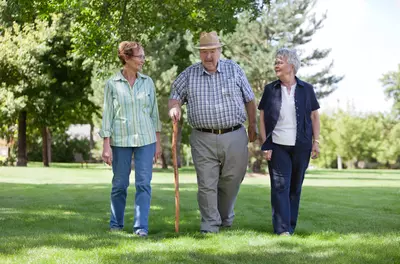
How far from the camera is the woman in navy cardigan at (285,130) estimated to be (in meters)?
6.67

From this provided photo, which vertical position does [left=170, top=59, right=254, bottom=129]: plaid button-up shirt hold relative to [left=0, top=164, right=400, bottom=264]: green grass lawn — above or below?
above

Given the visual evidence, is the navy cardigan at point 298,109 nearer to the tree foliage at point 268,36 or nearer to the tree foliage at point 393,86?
the tree foliage at point 268,36

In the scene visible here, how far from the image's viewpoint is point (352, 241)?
6.17 metres

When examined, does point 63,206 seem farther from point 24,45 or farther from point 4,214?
point 24,45

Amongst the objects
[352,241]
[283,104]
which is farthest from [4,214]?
[352,241]

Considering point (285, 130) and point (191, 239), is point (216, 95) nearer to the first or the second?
point (285, 130)

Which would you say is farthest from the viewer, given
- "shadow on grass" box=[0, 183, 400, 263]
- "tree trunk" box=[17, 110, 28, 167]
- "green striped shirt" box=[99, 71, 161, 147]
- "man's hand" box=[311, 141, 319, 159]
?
"tree trunk" box=[17, 110, 28, 167]

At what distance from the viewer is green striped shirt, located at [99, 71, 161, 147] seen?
6558 mm

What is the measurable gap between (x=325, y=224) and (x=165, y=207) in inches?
119

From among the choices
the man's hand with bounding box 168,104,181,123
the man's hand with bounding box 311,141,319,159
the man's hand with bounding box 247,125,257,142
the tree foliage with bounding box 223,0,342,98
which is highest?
the tree foliage with bounding box 223,0,342,98

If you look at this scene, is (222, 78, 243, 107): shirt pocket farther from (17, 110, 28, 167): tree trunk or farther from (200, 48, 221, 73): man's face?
(17, 110, 28, 167): tree trunk

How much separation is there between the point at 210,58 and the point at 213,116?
635mm

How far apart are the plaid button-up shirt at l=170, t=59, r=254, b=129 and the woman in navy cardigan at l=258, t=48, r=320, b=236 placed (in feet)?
1.06

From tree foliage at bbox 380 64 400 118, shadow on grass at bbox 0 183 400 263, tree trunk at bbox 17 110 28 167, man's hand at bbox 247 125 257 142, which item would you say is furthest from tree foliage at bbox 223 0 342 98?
tree foliage at bbox 380 64 400 118
